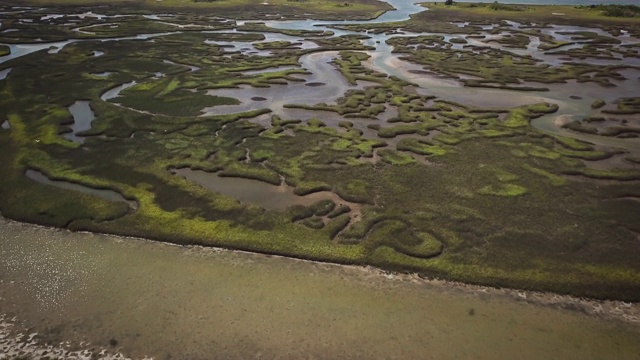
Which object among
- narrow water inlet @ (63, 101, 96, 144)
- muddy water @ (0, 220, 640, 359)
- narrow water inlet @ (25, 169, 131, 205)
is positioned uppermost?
narrow water inlet @ (63, 101, 96, 144)

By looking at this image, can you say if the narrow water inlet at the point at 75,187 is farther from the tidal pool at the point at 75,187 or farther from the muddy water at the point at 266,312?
the muddy water at the point at 266,312

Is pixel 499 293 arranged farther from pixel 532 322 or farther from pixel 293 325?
pixel 293 325

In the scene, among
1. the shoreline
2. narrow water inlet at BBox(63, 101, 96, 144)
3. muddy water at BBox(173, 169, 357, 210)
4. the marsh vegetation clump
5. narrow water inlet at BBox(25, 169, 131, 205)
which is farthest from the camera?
narrow water inlet at BBox(63, 101, 96, 144)

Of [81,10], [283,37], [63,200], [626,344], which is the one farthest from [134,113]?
[81,10]

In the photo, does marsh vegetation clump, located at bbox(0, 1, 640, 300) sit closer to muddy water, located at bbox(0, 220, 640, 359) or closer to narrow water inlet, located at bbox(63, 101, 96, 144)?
narrow water inlet, located at bbox(63, 101, 96, 144)

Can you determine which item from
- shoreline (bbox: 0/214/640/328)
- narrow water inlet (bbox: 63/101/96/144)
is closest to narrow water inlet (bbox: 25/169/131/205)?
narrow water inlet (bbox: 63/101/96/144)

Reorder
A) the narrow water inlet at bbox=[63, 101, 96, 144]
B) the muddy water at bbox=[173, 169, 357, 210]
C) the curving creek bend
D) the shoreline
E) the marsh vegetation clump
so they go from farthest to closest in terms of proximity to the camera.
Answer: the narrow water inlet at bbox=[63, 101, 96, 144] < the muddy water at bbox=[173, 169, 357, 210] < the marsh vegetation clump < the shoreline < the curving creek bend

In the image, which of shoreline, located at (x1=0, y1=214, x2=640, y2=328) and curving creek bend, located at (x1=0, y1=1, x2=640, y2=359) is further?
shoreline, located at (x1=0, y1=214, x2=640, y2=328)

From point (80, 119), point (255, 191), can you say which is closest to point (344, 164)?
point (255, 191)
